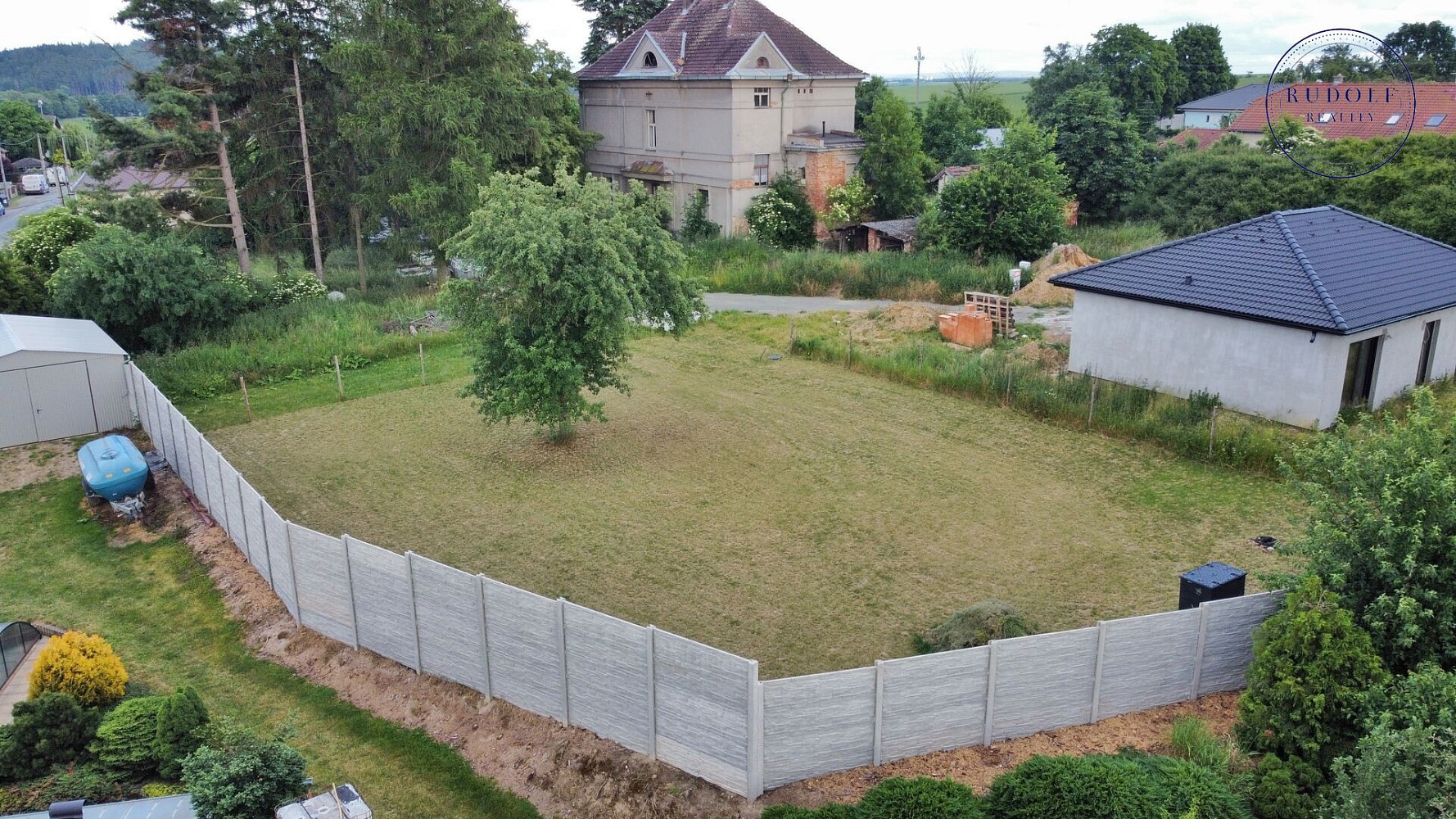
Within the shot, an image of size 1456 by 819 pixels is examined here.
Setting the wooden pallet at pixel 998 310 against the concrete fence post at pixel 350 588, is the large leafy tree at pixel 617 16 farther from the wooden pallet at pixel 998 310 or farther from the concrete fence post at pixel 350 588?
the concrete fence post at pixel 350 588

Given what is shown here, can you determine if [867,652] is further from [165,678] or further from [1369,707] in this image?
[165,678]

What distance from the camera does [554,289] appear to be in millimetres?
17734

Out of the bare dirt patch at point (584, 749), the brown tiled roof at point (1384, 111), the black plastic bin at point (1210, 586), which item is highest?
the brown tiled roof at point (1384, 111)

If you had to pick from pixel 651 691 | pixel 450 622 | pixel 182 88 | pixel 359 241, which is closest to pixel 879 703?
pixel 651 691

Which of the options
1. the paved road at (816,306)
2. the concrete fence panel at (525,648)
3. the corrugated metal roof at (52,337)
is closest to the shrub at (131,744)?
the concrete fence panel at (525,648)

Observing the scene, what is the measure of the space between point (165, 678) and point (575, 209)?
9.94m

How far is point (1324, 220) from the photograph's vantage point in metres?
22.4

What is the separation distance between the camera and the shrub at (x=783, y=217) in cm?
4134

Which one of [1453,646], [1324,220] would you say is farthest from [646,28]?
[1453,646]

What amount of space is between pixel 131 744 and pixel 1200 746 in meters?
10.5

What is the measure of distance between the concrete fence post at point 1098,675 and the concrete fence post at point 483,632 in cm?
627

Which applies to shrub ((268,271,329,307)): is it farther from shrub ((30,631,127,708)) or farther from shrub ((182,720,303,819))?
shrub ((182,720,303,819))

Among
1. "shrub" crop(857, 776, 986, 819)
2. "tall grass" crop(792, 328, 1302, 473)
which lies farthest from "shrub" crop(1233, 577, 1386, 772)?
"tall grass" crop(792, 328, 1302, 473)

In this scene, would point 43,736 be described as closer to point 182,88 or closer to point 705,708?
point 705,708
